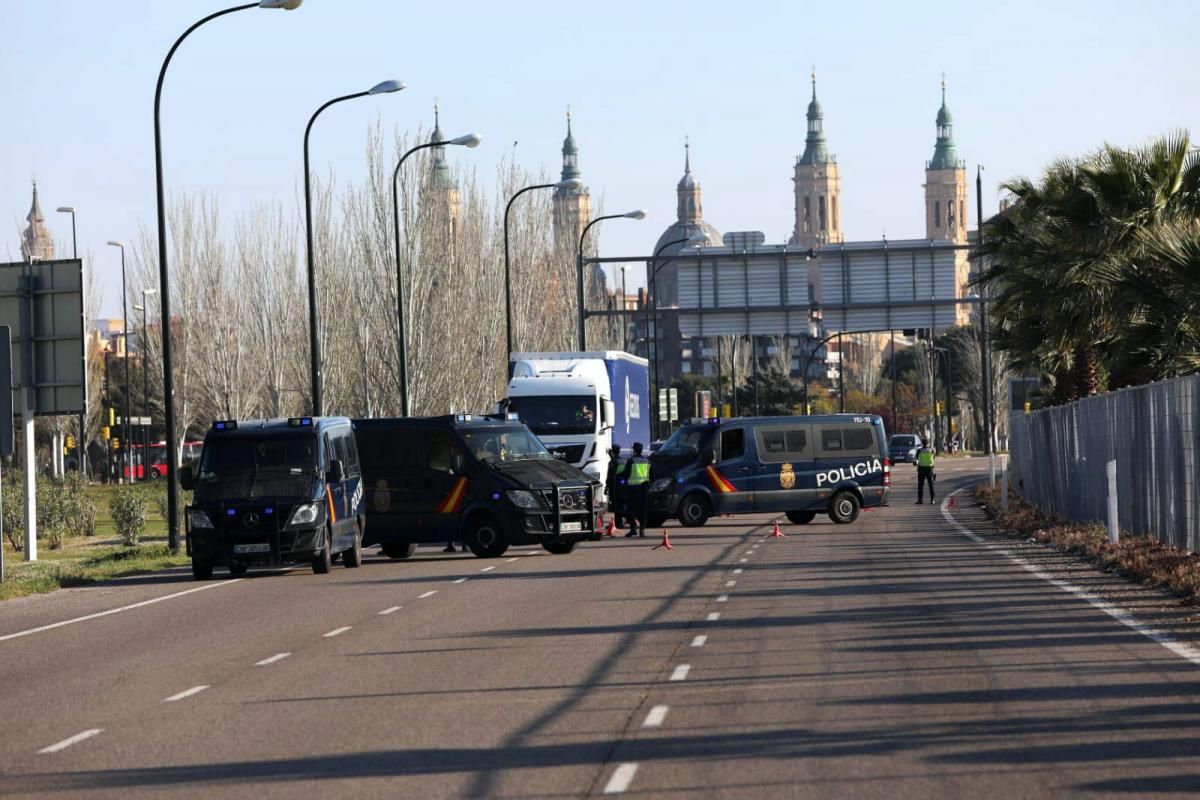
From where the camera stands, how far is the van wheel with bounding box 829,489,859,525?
41.1m

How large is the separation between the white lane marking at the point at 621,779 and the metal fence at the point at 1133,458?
14274 millimetres

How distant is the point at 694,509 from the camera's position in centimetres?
4106

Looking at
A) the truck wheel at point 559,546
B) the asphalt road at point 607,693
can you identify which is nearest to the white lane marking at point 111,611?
the asphalt road at point 607,693

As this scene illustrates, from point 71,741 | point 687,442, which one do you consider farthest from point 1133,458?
point 71,741

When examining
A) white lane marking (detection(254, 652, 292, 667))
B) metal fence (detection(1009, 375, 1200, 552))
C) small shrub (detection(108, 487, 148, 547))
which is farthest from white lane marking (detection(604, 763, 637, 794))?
small shrub (detection(108, 487, 148, 547))

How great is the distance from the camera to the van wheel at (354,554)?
29.7 metres

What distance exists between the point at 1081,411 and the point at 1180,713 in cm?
2345

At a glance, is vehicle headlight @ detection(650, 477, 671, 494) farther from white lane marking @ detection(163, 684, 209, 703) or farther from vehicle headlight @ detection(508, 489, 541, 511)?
white lane marking @ detection(163, 684, 209, 703)

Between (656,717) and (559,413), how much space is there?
3217cm

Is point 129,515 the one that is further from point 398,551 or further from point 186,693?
point 186,693

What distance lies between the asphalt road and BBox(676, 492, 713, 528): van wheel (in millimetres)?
16813

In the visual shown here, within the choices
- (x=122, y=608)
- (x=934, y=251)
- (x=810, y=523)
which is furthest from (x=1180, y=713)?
(x=934, y=251)

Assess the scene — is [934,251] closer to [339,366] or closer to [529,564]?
[339,366]

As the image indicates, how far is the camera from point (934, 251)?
202 feet
